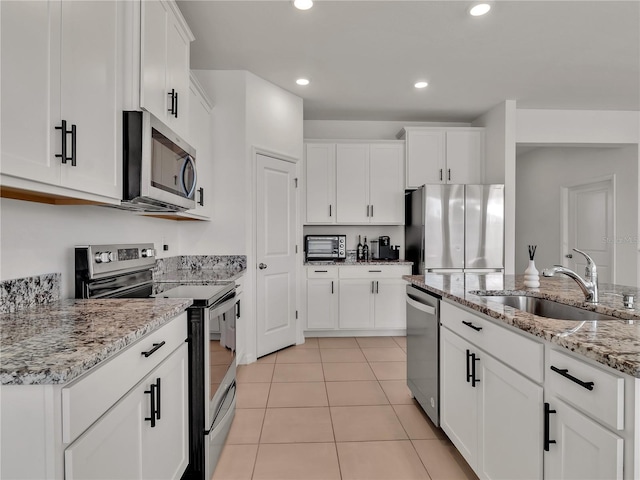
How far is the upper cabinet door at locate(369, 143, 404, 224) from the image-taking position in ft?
14.8

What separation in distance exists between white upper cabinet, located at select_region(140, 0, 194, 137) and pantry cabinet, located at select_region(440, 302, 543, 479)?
1840 millimetres

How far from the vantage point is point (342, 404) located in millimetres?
2555

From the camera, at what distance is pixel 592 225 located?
516cm

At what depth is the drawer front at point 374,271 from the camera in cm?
429

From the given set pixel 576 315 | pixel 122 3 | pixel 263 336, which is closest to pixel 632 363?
pixel 576 315

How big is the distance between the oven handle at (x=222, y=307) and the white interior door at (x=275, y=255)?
135 cm

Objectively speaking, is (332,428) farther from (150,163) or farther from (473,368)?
(150,163)

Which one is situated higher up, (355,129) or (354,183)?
(355,129)

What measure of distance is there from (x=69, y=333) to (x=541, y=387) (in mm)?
1458

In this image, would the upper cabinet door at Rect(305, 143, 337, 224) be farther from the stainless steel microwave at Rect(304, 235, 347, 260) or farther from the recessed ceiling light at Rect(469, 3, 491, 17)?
the recessed ceiling light at Rect(469, 3, 491, 17)

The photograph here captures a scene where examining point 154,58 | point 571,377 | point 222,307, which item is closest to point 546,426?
point 571,377

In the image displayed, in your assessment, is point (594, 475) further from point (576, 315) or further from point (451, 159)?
point (451, 159)

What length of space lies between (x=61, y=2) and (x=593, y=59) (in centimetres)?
395

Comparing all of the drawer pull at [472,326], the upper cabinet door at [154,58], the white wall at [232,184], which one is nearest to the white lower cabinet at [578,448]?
the drawer pull at [472,326]
